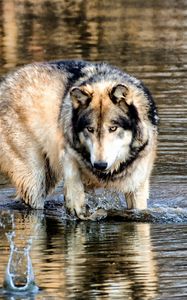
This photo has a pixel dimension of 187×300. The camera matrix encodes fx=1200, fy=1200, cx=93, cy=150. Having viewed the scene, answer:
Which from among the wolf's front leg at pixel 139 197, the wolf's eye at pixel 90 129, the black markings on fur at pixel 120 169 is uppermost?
the wolf's eye at pixel 90 129

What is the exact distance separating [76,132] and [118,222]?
1.06m

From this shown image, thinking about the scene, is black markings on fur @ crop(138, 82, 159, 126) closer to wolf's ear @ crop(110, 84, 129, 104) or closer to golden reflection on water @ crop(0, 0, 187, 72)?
wolf's ear @ crop(110, 84, 129, 104)

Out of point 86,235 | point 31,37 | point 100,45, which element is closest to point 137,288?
point 86,235

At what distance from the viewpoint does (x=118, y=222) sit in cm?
1206

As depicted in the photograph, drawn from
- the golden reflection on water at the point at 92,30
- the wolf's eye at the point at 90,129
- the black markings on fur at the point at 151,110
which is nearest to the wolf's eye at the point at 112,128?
the wolf's eye at the point at 90,129

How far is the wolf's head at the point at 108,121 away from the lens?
36.9 ft

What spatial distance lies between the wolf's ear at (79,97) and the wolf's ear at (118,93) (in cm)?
24

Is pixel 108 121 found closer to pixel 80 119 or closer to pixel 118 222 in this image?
pixel 80 119

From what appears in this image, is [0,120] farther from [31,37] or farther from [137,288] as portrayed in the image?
[31,37]

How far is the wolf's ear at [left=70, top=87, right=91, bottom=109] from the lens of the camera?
1154cm

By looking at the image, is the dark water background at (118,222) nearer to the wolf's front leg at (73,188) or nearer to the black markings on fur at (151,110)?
the wolf's front leg at (73,188)

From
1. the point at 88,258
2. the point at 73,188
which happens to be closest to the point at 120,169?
the point at 73,188

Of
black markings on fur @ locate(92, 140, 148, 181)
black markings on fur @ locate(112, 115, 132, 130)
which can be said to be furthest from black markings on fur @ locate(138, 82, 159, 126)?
black markings on fur @ locate(112, 115, 132, 130)

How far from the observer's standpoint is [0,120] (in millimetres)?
12883
